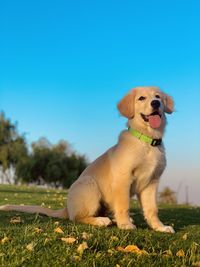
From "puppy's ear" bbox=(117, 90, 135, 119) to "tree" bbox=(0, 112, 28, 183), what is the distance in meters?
49.1

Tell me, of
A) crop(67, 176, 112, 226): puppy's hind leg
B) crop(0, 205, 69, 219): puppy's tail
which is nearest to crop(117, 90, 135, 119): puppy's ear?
crop(67, 176, 112, 226): puppy's hind leg

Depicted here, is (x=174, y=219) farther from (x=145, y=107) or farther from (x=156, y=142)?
(x=145, y=107)

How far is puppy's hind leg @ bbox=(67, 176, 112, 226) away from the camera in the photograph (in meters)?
7.13

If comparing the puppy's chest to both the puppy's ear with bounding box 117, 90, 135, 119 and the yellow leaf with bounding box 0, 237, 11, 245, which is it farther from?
the yellow leaf with bounding box 0, 237, 11, 245

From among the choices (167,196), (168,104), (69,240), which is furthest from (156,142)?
(167,196)

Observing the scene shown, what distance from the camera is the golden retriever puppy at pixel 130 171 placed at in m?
6.89

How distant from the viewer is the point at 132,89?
24.3 ft

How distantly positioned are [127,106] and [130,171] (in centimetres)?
106

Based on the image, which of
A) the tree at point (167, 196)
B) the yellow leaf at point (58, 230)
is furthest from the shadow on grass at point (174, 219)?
the tree at point (167, 196)

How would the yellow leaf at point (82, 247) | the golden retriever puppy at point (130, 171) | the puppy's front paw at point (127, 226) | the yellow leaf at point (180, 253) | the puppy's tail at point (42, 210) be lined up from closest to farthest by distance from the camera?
the yellow leaf at point (82, 247), the yellow leaf at point (180, 253), the puppy's front paw at point (127, 226), the golden retriever puppy at point (130, 171), the puppy's tail at point (42, 210)

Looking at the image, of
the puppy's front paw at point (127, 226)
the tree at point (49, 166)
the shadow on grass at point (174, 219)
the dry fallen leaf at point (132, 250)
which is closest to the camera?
the dry fallen leaf at point (132, 250)

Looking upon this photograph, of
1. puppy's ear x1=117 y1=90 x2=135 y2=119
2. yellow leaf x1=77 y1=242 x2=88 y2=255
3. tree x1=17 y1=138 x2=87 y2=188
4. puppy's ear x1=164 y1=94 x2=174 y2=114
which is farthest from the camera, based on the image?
tree x1=17 y1=138 x2=87 y2=188

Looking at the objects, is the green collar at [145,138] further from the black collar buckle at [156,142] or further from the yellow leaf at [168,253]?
the yellow leaf at [168,253]

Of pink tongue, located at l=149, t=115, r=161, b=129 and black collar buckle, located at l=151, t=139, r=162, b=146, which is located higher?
pink tongue, located at l=149, t=115, r=161, b=129
